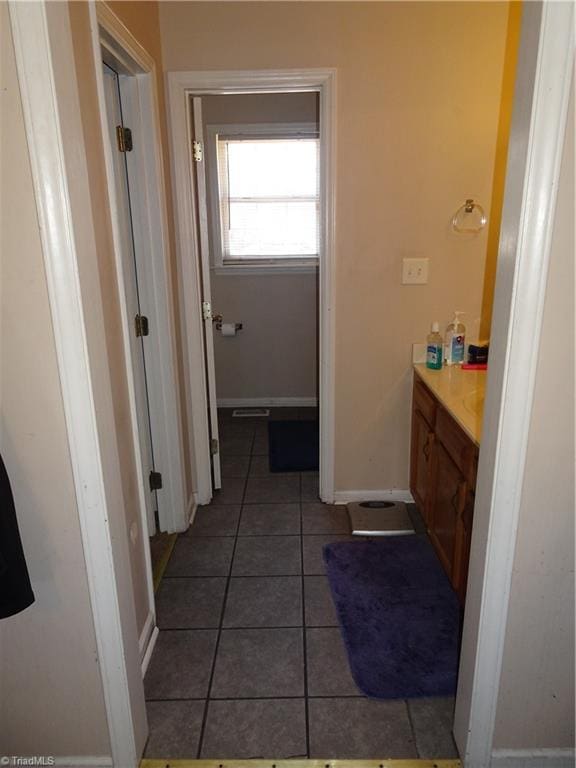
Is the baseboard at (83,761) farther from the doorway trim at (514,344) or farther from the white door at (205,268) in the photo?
the white door at (205,268)

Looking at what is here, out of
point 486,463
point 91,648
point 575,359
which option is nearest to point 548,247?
point 575,359

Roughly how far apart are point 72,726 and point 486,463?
129cm

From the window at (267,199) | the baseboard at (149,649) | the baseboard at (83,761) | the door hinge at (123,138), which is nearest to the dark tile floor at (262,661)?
the baseboard at (149,649)

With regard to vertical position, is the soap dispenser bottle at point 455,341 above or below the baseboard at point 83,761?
above

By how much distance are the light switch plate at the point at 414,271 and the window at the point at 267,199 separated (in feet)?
4.91

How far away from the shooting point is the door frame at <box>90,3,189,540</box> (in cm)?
192

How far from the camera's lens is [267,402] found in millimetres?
4422

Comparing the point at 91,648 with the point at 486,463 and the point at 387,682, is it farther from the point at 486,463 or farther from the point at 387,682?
the point at 486,463

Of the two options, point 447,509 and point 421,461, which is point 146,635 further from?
point 421,461

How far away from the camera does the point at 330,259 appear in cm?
245

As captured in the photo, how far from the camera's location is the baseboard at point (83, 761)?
4.50ft

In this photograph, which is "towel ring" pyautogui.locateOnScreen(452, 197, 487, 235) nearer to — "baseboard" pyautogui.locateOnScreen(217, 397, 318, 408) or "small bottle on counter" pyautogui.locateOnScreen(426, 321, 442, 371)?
"small bottle on counter" pyautogui.locateOnScreen(426, 321, 442, 371)

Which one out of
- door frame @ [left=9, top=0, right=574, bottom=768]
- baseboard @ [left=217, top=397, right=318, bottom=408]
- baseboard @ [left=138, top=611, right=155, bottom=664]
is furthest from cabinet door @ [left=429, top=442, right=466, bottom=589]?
baseboard @ [left=217, top=397, right=318, bottom=408]

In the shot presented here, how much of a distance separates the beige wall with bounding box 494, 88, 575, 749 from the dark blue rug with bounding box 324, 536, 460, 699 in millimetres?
379
